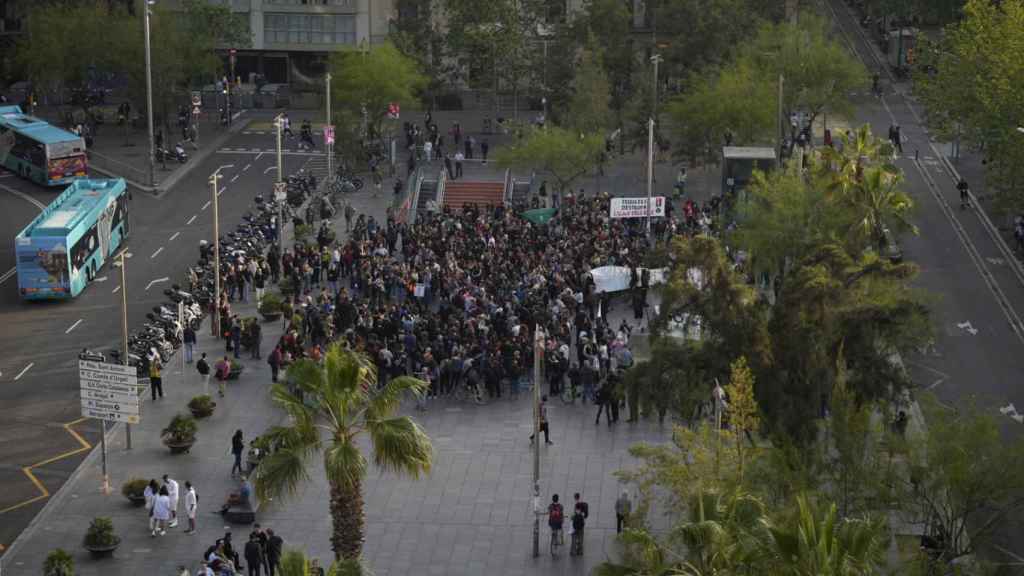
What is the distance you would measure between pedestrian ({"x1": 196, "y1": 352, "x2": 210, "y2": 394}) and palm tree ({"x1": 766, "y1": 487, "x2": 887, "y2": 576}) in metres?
29.0

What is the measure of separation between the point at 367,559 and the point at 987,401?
72.7 ft

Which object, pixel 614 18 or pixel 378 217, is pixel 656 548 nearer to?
pixel 378 217

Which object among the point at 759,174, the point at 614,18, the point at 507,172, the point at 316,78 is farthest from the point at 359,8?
the point at 759,174

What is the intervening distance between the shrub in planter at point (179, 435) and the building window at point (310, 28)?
2570 inches

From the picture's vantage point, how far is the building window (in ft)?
376

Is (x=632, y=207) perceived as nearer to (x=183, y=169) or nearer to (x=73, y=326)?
(x=73, y=326)

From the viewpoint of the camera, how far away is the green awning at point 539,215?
76169mm

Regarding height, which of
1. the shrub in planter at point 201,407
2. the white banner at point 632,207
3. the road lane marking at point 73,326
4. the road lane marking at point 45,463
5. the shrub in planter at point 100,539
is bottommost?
the road lane marking at point 45,463

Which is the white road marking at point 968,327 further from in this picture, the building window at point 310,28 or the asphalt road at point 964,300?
the building window at point 310,28

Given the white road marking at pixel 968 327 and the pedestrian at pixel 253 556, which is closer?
the pedestrian at pixel 253 556

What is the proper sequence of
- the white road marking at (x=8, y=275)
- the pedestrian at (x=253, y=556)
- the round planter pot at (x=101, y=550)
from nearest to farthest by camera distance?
the pedestrian at (x=253, y=556) < the round planter pot at (x=101, y=550) < the white road marking at (x=8, y=275)

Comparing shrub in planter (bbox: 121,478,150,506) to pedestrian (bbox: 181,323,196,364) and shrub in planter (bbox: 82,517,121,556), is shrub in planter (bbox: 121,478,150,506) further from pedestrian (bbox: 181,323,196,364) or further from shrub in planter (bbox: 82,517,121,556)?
pedestrian (bbox: 181,323,196,364)

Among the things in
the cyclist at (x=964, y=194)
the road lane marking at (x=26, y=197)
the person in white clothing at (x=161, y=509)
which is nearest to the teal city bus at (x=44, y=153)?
the road lane marking at (x=26, y=197)

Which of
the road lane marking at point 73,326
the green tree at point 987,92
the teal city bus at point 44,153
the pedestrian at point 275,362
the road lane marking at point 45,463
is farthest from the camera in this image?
the teal city bus at point 44,153
